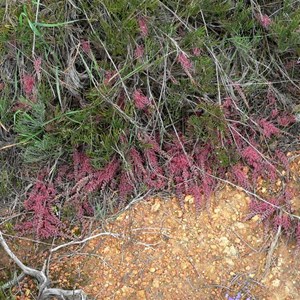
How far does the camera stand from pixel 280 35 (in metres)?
2.91

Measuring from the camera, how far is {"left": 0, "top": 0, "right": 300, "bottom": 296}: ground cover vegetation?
9.24 feet

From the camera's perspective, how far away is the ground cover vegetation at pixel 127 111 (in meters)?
2.82

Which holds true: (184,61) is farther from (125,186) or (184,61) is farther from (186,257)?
(186,257)

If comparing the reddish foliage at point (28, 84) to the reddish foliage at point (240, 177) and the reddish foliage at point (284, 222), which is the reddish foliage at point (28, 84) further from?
the reddish foliage at point (284, 222)

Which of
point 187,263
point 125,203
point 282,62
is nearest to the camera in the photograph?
point 187,263

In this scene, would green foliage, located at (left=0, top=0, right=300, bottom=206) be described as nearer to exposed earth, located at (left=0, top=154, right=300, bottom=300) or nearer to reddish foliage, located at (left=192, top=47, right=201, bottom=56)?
reddish foliage, located at (left=192, top=47, right=201, bottom=56)

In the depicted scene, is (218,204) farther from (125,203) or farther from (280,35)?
(280,35)

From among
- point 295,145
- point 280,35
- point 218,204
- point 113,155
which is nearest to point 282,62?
point 280,35

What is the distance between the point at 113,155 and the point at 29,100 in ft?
1.73

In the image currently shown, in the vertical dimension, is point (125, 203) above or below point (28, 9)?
below


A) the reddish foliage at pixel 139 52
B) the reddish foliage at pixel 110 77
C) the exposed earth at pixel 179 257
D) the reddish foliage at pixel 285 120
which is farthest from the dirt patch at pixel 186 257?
the reddish foliage at pixel 139 52

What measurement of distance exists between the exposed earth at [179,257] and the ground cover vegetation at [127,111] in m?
0.09

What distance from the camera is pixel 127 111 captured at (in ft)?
9.20

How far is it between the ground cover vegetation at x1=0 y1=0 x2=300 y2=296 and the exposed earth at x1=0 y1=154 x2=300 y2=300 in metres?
0.09
